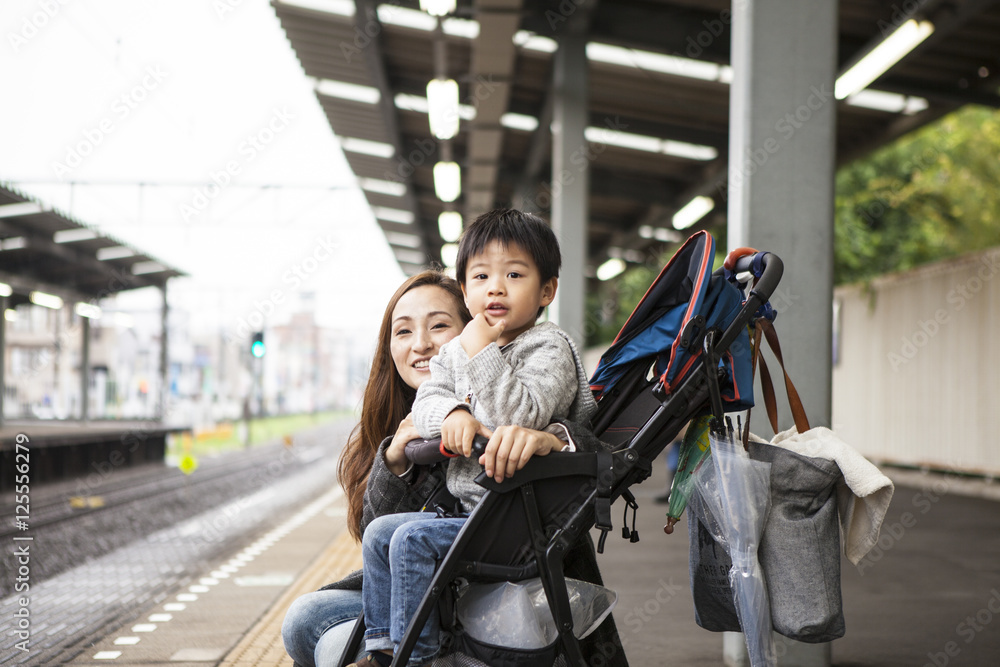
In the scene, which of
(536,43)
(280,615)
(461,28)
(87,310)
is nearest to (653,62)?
(536,43)

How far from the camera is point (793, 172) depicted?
3.97 m

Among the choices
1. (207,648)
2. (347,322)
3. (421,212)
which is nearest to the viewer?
(207,648)

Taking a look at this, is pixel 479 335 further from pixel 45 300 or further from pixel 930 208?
pixel 930 208

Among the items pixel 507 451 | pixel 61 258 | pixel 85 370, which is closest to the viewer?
pixel 507 451

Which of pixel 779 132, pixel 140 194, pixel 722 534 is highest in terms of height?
pixel 140 194

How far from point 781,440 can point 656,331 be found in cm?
51

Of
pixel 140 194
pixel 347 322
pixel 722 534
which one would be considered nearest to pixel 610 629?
pixel 722 534

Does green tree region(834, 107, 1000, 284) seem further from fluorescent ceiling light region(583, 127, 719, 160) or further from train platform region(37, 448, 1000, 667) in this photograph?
train platform region(37, 448, 1000, 667)

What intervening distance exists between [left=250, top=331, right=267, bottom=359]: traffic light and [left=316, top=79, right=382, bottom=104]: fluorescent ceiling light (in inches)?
326

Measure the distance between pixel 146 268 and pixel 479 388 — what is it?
22.0 m

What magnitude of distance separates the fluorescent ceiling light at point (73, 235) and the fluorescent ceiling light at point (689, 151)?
35.3ft

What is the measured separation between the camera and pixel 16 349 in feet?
68.9

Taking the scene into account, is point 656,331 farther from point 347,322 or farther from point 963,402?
point 347,322

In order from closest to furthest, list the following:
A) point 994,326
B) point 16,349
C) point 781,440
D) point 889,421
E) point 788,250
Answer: point 781,440 < point 788,250 < point 994,326 < point 889,421 < point 16,349
